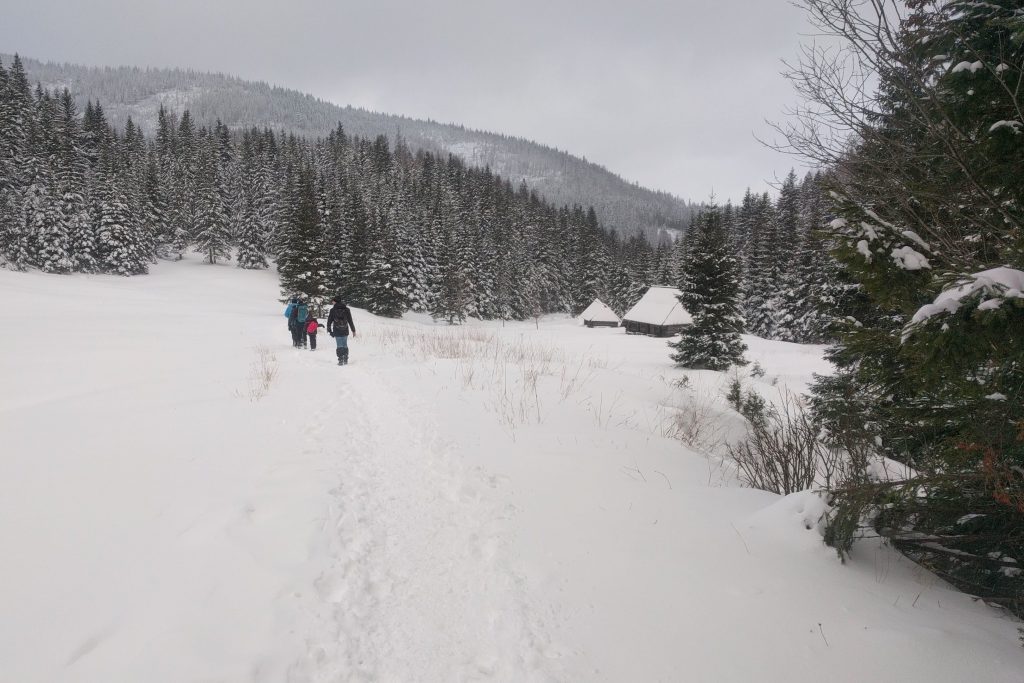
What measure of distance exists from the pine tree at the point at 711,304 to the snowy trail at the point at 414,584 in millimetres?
18636

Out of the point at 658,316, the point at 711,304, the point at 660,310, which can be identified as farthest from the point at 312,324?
the point at 660,310

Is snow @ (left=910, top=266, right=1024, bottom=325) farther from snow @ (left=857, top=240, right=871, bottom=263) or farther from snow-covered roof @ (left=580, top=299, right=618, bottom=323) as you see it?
snow-covered roof @ (left=580, top=299, right=618, bottom=323)

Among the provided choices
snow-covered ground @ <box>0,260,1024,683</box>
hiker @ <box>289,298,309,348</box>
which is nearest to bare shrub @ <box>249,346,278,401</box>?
snow-covered ground @ <box>0,260,1024,683</box>

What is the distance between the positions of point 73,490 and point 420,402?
3948 millimetres

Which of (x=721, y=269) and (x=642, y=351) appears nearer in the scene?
(x=721, y=269)

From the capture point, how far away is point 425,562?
302 cm

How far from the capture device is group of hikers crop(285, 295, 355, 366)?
35.2 feet

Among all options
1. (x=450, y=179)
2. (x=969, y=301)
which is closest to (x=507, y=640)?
(x=969, y=301)

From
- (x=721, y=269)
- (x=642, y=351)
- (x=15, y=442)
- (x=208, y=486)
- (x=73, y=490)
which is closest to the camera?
(x=73, y=490)

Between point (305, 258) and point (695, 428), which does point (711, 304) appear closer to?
point (695, 428)

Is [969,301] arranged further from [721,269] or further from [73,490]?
[721,269]

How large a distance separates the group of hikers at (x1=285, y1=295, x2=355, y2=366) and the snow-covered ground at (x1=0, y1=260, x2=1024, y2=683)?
4.68 meters

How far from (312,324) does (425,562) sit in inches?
462

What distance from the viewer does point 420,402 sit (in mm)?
6812
